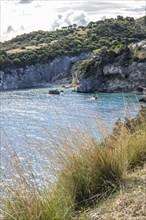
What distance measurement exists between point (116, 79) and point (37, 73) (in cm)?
4092

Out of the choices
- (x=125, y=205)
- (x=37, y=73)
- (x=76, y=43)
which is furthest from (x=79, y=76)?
(x=125, y=205)

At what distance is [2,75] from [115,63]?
4174 cm

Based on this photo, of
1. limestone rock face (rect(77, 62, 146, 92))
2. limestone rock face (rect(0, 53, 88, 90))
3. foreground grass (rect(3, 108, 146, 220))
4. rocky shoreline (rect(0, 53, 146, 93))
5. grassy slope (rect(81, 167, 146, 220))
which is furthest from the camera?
limestone rock face (rect(0, 53, 88, 90))

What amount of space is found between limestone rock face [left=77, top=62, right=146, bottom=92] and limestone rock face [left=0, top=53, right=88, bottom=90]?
33.7m

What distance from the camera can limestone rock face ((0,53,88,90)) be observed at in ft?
387

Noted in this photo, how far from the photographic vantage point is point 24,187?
13.4ft

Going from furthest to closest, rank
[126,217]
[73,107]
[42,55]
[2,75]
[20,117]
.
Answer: [42,55] < [2,75] < [73,107] < [20,117] < [126,217]

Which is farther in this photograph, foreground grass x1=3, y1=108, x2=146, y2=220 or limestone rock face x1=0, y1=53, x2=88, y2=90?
limestone rock face x1=0, y1=53, x2=88, y2=90

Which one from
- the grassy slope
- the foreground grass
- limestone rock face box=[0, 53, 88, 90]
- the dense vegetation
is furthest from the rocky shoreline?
the grassy slope

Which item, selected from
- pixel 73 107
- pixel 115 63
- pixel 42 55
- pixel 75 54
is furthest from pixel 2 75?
pixel 73 107

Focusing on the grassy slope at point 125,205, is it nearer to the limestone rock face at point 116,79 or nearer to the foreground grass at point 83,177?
the foreground grass at point 83,177

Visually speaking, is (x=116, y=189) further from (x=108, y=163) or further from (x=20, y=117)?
(x=20, y=117)

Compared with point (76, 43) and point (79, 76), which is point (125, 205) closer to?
point (79, 76)

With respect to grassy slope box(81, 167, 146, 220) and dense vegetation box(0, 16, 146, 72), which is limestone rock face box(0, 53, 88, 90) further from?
grassy slope box(81, 167, 146, 220)
